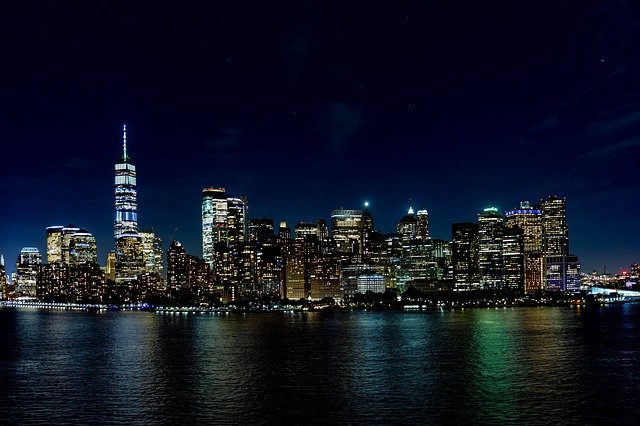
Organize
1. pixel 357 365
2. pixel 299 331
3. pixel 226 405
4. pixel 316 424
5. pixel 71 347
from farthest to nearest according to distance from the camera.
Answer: pixel 299 331, pixel 71 347, pixel 357 365, pixel 226 405, pixel 316 424

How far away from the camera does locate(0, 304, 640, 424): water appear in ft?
161

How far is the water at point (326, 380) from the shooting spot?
4900 cm

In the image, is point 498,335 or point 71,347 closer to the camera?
point 71,347

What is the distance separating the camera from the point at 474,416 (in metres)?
48.0

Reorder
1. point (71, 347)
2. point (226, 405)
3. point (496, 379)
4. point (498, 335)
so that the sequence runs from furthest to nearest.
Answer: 1. point (498, 335)
2. point (71, 347)
3. point (496, 379)
4. point (226, 405)

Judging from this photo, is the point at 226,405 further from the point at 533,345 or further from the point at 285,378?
the point at 533,345

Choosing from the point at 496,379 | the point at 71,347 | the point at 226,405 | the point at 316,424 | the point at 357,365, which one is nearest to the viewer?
the point at 316,424

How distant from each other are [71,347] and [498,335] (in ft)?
198

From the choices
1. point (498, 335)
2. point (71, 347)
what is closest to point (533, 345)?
point (498, 335)

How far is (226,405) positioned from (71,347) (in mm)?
51639

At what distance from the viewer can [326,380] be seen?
63125 millimetres

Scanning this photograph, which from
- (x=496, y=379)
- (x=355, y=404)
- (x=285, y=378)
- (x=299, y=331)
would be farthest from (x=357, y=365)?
(x=299, y=331)

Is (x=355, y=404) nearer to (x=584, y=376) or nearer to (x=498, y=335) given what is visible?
(x=584, y=376)

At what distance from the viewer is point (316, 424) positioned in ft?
151
